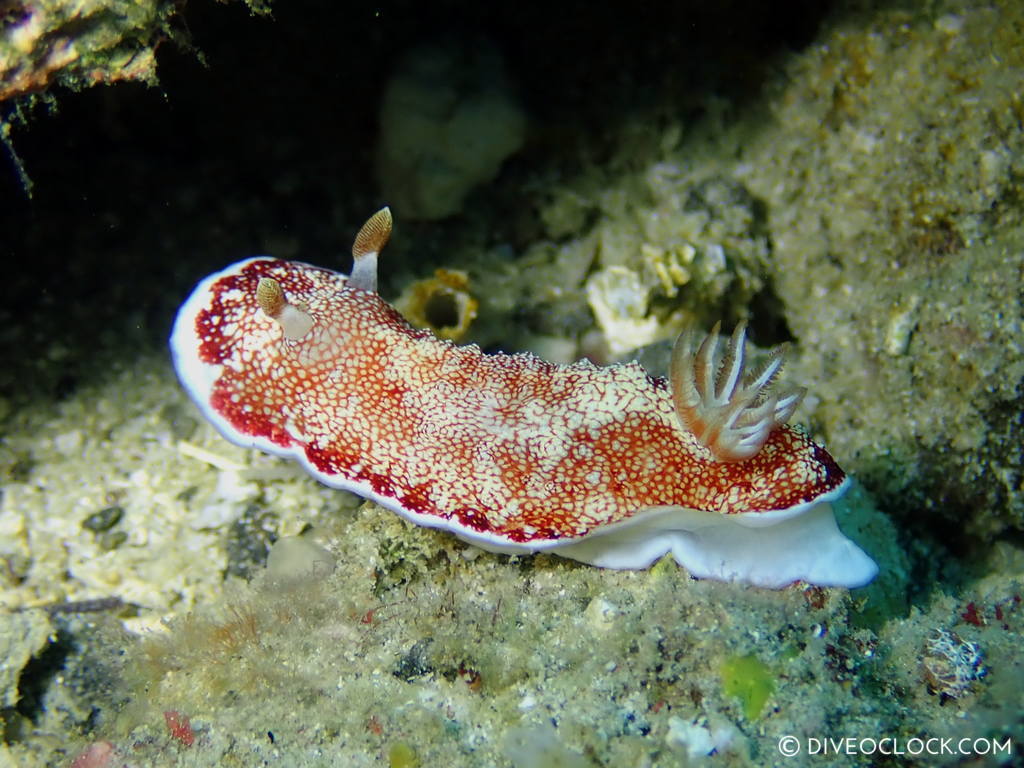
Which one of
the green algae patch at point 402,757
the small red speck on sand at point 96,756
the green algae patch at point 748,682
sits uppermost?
the green algae patch at point 748,682

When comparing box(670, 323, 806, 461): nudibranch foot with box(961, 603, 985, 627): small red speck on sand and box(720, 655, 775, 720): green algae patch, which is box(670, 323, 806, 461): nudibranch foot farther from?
box(961, 603, 985, 627): small red speck on sand

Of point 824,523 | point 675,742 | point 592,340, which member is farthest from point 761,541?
point 592,340

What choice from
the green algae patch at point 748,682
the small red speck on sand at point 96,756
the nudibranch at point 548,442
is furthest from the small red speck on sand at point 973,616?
the small red speck on sand at point 96,756

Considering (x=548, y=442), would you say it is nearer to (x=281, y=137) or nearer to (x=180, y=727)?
(x=180, y=727)

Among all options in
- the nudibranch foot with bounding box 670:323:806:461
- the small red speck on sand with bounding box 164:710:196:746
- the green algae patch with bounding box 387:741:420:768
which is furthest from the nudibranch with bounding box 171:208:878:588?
the small red speck on sand with bounding box 164:710:196:746

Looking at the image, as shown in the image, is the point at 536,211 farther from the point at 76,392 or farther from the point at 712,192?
the point at 76,392

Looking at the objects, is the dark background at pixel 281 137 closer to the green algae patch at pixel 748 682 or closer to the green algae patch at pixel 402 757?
the green algae patch at pixel 402 757
